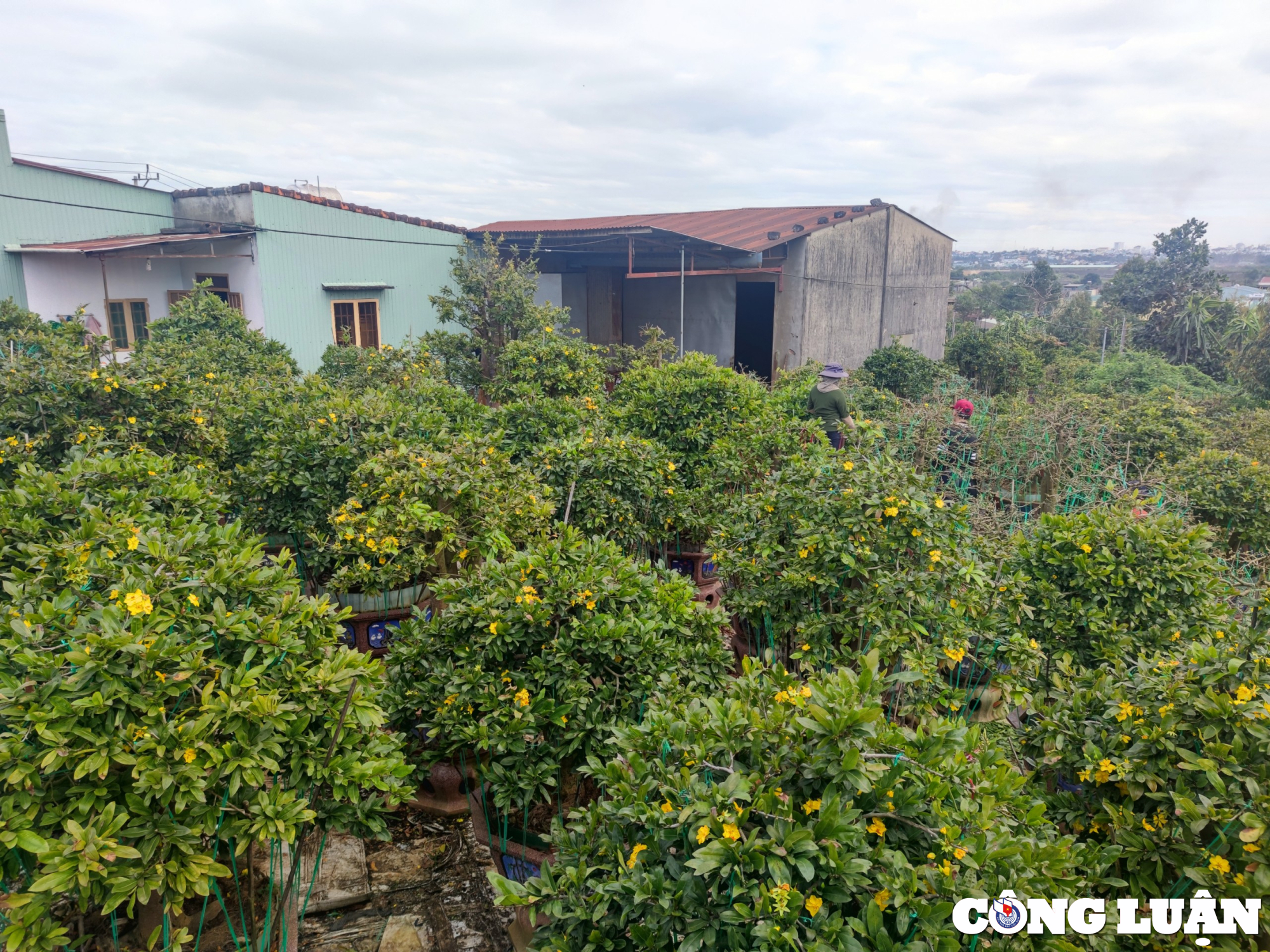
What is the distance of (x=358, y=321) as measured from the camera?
1547 cm

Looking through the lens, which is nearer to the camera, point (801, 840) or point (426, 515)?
point (801, 840)

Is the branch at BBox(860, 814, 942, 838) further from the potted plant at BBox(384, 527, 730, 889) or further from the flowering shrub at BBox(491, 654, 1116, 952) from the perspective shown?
the potted plant at BBox(384, 527, 730, 889)

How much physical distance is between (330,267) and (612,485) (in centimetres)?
1187

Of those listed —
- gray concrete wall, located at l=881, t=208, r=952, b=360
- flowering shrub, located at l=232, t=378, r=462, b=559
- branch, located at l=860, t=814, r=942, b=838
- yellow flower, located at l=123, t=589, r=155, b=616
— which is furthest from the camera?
gray concrete wall, located at l=881, t=208, r=952, b=360

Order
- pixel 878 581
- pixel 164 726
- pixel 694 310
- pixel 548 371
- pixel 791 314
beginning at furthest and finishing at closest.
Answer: pixel 694 310 < pixel 791 314 < pixel 548 371 < pixel 878 581 < pixel 164 726

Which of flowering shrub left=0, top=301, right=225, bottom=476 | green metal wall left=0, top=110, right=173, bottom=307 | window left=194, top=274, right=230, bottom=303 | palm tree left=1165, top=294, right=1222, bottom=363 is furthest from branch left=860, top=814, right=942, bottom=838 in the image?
palm tree left=1165, top=294, right=1222, bottom=363

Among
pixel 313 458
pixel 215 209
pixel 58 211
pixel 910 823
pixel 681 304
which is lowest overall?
pixel 910 823

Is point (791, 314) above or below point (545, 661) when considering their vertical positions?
above

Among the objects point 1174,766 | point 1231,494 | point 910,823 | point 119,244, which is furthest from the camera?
point 119,244

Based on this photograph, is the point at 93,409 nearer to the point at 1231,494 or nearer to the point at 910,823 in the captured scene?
the point at 910,823

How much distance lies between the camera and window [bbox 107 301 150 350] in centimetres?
1400

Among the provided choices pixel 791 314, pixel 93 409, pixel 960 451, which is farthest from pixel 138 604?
pixel 791 314

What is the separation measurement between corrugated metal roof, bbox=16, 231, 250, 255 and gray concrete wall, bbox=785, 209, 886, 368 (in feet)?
35.8

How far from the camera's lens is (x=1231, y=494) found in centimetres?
688
